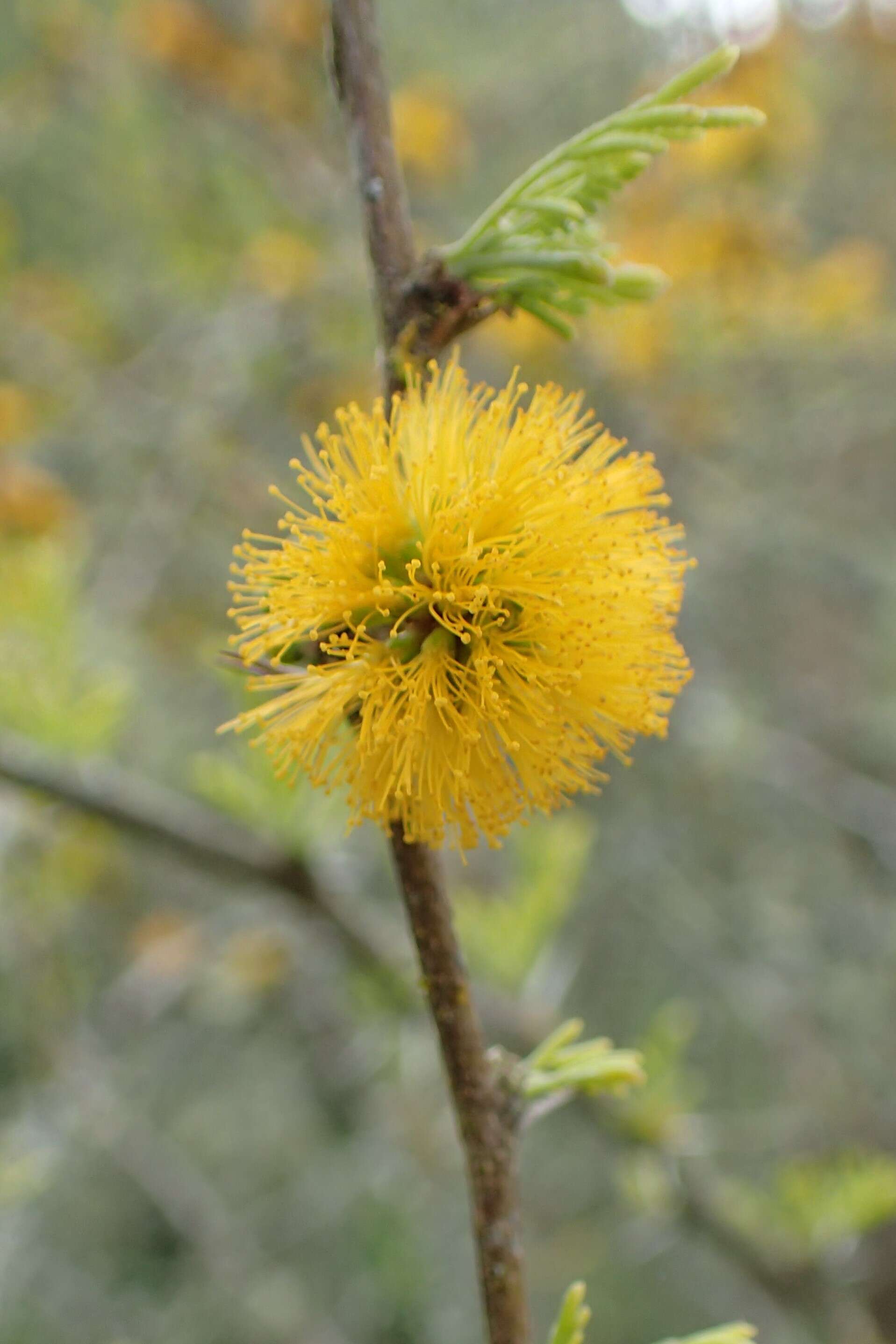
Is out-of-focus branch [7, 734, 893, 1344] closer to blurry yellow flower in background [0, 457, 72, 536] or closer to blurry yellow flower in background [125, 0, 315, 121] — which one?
blurry yellow flower in background [0, 457, 72, 536]

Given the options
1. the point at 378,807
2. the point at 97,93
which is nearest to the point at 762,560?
the point at 97,93

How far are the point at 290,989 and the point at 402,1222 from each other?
71.7 inches

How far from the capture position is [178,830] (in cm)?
199

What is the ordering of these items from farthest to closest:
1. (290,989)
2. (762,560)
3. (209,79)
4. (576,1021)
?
(762,560)
(209,79)
(290,989)
(576,1021)

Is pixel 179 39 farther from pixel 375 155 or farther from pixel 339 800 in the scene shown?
pixel 375 155

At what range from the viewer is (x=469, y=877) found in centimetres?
533

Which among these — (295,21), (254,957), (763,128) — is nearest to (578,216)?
(254,957)

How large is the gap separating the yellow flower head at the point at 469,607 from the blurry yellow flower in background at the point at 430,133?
4.81 m

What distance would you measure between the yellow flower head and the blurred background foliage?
0.89 meters

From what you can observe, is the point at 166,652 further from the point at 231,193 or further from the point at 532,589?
the point at 532,589

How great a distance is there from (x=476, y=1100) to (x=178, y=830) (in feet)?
3.68

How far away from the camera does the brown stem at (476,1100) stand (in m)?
0.99

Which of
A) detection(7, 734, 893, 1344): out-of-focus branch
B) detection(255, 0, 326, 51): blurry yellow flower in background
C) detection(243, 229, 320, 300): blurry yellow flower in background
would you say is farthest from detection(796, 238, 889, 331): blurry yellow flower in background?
detection(7, 734, 893, 1344): out-of-focus branch

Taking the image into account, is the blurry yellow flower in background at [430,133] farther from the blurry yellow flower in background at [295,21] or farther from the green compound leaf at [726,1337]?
the green compound leaf at [726,1337]
